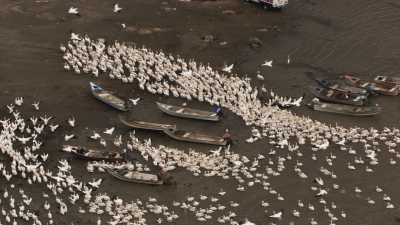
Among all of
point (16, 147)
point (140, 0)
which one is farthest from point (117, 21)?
point (16, 147)

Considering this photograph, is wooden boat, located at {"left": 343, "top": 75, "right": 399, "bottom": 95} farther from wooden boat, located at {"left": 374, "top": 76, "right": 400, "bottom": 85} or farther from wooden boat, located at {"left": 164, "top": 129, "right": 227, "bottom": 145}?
wooden boat, located at {"left": 164, "top": 129, "right": 227, "bottom": 145}

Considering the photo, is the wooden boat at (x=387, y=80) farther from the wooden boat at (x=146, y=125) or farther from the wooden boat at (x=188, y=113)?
the wooden boat at (x=146, y=125)

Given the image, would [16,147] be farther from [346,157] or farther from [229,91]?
[346,157]

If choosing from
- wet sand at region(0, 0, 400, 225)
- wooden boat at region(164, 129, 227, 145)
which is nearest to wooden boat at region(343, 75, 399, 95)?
wet sand at region(0, 0, 400, 225)

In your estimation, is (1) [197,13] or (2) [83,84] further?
(1) [197,13]

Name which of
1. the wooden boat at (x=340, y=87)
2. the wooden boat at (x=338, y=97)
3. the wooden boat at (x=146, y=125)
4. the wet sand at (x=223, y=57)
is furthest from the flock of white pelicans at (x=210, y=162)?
the wooden boat at (x=340, y=87)
